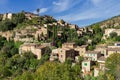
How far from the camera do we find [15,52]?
54031 mm

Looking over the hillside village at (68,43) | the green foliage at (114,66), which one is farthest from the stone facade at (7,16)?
the green foliage at (114,66)

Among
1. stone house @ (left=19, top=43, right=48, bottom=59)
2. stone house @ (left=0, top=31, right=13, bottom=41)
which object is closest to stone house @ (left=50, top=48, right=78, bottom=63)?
stone house @ (left=19, top=43, right=48, bottom=59)

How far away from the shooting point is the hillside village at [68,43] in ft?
138

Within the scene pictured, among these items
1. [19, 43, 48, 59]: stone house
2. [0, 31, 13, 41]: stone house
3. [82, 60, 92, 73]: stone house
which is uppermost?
[0, 31, 13, 41]: stone house

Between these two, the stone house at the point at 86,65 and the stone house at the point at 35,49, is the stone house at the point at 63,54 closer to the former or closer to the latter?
the stone house at the point at 35,49

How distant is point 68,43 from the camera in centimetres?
5053

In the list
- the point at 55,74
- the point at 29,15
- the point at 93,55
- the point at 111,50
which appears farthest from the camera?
the point at 29,15

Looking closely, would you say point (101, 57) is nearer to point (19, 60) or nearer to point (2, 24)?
point (19, 60)

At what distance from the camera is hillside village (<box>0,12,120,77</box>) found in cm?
4212

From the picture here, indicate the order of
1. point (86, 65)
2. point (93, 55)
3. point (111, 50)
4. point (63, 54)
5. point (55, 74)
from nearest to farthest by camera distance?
point (55, 74) < point (86, 65) < point (111, 50) < point (93, 55) < point (63, 54)

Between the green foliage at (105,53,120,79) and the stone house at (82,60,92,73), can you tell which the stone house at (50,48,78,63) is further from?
the green foliage at (105,53,120,79)

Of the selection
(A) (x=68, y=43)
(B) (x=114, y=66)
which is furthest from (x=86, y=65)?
(A) (x=68, y=43)

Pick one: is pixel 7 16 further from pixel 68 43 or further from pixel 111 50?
pixel 111 50

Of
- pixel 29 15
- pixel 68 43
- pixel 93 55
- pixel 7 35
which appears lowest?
pixel 93 55
